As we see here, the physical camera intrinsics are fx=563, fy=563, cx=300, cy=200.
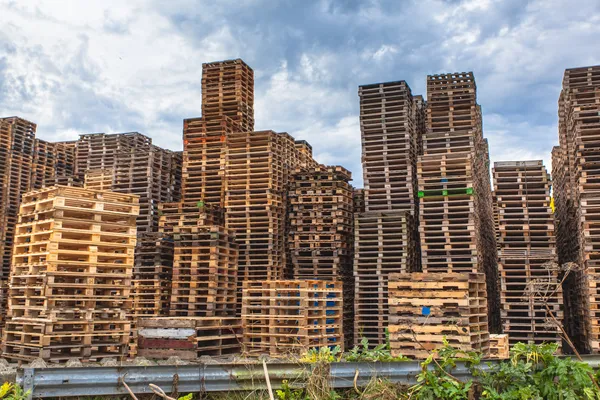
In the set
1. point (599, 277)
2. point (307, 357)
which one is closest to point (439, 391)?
point (307, 357)

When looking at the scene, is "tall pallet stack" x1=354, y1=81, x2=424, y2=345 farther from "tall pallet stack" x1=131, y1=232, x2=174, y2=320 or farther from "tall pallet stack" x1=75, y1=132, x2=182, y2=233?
"tall pallet stack" x1=75, y1=132, x2=182, y2=233

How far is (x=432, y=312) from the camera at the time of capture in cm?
923

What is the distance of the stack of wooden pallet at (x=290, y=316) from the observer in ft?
41.0

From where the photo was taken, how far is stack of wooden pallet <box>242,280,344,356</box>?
1250cm

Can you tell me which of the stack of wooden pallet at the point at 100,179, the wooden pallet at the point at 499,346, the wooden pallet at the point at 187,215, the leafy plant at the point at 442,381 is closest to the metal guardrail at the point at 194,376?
the leafy plant at the point at 442,381

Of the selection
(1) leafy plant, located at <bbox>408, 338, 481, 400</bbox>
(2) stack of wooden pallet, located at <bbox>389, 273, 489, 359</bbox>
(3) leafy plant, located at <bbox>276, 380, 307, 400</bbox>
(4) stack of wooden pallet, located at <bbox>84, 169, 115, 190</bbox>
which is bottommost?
(3) leafy plant, located at <bbox>276, 380, 307, 400</bbox>

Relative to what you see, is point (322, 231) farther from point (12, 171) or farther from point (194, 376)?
point (12, 171)

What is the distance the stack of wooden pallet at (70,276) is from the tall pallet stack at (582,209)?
11.0m

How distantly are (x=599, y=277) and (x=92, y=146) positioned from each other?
18383 millimetres

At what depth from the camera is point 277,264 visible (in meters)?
17.3

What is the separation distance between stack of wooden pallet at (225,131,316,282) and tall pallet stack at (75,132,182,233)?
10.4 ft

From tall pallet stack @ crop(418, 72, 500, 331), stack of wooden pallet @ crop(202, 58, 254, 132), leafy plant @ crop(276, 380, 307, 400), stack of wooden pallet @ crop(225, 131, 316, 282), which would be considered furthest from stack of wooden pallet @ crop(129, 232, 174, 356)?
leafy plant @ crop(276, 380, 307, 400)

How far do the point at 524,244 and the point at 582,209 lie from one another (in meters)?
1.92

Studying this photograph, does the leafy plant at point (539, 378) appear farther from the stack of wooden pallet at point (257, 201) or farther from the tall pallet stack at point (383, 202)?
the stack of wooden pallet at point (257, 201)
